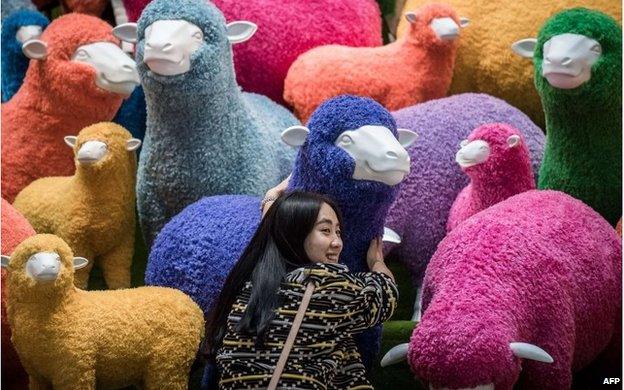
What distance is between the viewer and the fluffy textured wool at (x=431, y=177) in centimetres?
312

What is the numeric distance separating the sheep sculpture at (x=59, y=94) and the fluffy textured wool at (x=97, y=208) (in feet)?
0.56

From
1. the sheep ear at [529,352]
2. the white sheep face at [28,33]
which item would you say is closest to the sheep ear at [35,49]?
the white sheep face at [28,33]

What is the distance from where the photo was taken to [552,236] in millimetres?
2729

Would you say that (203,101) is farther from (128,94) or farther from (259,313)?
(259,313)

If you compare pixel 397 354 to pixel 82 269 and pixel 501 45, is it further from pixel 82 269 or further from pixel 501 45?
pixel 501 45

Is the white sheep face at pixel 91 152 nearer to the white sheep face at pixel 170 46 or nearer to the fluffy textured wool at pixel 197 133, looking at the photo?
the fluffy textured wool at pixel 197 133

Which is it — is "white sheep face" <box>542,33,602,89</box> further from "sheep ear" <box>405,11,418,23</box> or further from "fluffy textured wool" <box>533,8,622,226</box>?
"sheep ear" <box>405,11,418,23</box>

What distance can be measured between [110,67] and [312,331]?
3.52 ft

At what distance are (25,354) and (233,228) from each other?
0.49m

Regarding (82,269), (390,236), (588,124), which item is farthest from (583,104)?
(82,269)

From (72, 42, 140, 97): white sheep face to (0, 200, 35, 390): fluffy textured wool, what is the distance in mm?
412

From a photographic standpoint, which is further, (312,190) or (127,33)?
(127,33)

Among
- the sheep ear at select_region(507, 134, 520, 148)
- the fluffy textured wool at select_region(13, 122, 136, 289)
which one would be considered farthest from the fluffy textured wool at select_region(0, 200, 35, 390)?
the sheep ear at select_region(507, 134, 520, 148)

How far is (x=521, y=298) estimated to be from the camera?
8.50ft
